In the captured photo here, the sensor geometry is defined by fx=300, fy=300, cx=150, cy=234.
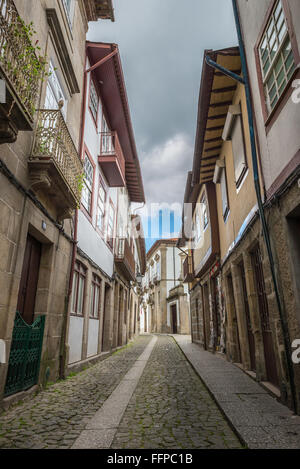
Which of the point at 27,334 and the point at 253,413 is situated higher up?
the point at 27,334

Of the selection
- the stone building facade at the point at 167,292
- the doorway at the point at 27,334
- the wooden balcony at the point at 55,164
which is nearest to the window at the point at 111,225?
the wooden balcony at the point at 55,164

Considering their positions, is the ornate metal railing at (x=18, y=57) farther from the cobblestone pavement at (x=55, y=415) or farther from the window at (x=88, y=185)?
the window at (x=88, y=185)

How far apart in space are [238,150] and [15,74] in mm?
5122

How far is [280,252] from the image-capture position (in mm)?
4488

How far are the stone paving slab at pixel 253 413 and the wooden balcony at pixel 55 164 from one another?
4.52 metres

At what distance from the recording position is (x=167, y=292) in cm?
3600

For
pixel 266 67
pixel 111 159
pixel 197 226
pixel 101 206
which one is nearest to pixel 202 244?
pixel 197 226

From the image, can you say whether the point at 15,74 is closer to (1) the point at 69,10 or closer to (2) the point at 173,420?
(2) the point at 173,420

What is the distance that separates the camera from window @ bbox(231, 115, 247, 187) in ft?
22.2

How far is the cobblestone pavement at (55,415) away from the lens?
316 centimetres

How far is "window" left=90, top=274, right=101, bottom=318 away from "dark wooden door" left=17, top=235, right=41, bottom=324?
422 cm

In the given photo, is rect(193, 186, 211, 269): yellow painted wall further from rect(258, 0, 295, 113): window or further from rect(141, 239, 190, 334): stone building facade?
rect(141, 239, 190, 334): stone building facade

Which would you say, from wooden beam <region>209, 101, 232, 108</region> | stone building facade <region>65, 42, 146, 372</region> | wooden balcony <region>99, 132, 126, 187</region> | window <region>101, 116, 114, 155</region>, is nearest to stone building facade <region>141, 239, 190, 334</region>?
stone building facade <region>65, 42, 146, 372</region>
